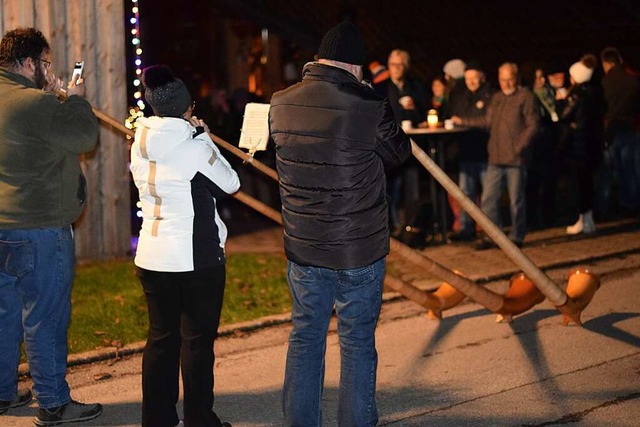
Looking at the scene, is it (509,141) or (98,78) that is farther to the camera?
(509,141)

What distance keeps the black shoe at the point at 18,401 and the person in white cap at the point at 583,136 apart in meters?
7.09

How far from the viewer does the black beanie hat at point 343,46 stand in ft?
16.6

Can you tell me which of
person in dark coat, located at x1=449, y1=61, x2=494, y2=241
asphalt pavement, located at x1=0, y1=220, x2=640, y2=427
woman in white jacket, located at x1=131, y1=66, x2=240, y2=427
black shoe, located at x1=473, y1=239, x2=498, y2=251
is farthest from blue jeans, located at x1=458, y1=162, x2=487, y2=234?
woman in white jacket, located at x1=131, y1=66, x2=240, y2=427

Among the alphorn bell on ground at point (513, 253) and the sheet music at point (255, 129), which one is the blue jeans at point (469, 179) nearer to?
the alphorn bell on ground at point (513, 253)

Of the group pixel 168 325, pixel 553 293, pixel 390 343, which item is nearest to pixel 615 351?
pixel 553 293

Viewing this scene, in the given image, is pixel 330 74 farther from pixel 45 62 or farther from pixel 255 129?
pixel 45 62

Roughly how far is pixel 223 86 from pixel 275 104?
50.4ft

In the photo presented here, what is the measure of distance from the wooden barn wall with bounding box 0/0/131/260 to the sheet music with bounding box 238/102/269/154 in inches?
156

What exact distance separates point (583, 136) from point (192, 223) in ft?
24.7

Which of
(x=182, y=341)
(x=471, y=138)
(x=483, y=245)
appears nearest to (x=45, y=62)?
(x=182, y=341)

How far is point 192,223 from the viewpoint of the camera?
5293 mm

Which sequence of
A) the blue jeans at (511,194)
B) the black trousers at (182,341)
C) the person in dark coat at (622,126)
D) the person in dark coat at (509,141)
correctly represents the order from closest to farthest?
the black trousers at (182,341), the person in dark coat at (509,141), the blue jeans at (511,194), the person in dark coat at (622,126)

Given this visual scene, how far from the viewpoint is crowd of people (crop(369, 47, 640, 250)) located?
1068 cm

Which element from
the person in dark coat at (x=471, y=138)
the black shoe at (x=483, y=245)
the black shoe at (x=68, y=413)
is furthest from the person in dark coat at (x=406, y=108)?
the black shoe at (x=68, y=413)
